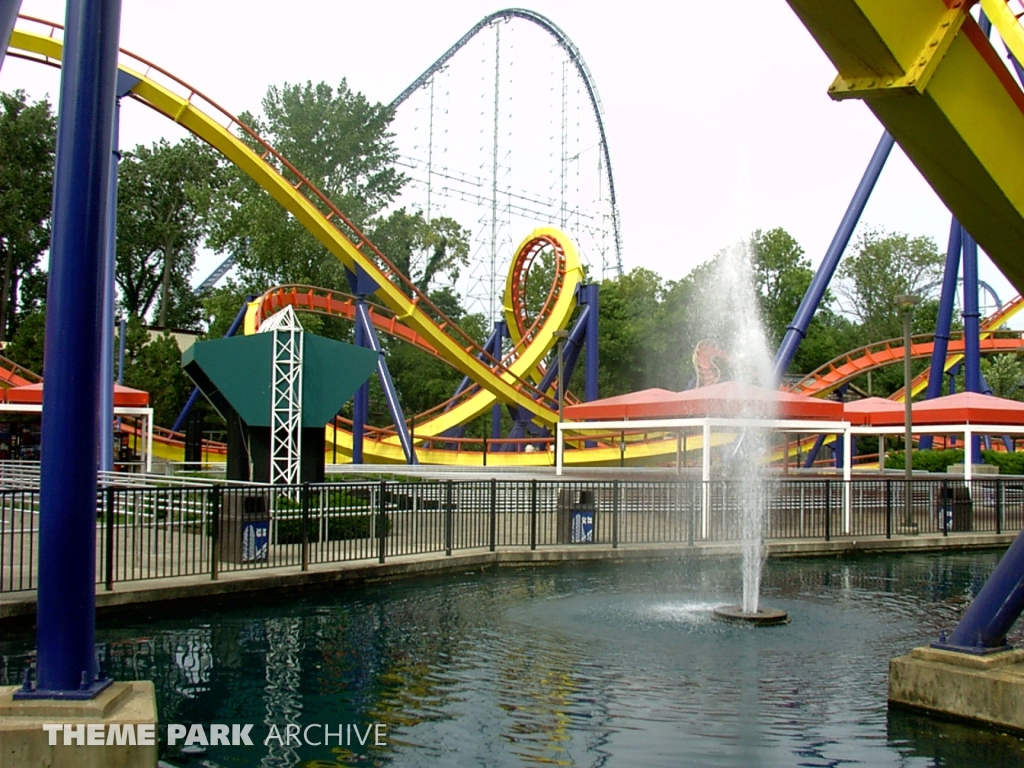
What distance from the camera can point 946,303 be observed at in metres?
30.8

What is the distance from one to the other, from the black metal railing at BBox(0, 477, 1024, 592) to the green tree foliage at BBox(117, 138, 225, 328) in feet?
146

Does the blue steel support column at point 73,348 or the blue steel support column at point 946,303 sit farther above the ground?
the blue steel support column at point 946,303

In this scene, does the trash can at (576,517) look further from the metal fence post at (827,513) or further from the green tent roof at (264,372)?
the green tent roof at (264,372)

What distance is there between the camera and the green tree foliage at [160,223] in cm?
5753

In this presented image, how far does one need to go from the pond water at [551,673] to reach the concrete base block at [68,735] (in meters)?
1.47

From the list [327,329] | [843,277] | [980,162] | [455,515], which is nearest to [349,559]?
[455,515]

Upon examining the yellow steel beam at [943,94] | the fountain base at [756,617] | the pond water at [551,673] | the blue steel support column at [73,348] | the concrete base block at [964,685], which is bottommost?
the pond water at [551,673]

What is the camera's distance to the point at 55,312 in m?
5.16

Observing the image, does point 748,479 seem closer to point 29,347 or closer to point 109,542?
point 109,542

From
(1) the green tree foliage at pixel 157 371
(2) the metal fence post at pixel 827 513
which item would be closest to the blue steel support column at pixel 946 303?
(2) the metal fence post at pixel 827 513

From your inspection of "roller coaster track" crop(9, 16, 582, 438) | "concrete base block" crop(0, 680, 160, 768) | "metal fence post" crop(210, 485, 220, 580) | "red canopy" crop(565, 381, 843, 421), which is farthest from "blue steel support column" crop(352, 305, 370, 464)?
"concrete base block" crop(0, 680, 160, 768)

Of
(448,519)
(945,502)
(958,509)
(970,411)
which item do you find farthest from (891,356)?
(448,519)

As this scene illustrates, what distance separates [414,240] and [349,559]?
4234cm

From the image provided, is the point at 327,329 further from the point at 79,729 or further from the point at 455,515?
the point at 79,729
